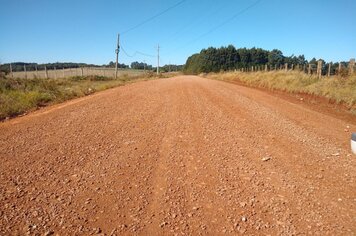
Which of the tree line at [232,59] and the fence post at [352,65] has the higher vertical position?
the tree line at [232,59]

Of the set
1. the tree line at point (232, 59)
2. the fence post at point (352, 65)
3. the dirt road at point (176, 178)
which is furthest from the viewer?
the tree line at point (232, 59)

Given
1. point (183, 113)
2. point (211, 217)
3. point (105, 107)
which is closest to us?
point (211, 217)

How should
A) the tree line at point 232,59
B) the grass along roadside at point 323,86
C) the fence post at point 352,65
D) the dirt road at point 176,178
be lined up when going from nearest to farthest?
1. the dirt road at point 176,178
2. the grass along roadside at point 323,86
3. the fence post at point 352,65
4. the tree line at point 232,59

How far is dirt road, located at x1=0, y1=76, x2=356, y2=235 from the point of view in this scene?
2754 mm

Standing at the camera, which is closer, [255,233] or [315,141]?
[255,233]

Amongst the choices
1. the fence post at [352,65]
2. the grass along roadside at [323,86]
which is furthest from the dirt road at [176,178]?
the fence post at [352,65]

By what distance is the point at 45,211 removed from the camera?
2893mm

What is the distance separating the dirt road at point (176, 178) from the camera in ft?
9.04

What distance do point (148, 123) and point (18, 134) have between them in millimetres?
2674

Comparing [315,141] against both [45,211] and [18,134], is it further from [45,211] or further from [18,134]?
[18,134]

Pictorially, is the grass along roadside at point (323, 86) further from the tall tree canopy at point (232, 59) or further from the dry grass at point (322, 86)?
the tall tree canopy at point (232, 59)

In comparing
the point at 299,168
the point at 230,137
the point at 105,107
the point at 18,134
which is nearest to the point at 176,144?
the point at 230,137

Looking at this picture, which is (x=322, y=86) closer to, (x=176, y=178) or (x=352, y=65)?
(x=352, y=65)

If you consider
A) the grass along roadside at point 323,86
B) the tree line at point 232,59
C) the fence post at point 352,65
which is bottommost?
the grass along roadside at point 323,86
